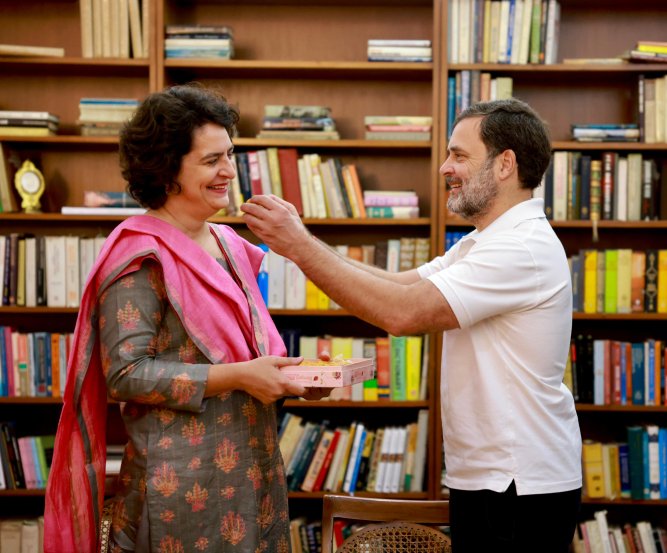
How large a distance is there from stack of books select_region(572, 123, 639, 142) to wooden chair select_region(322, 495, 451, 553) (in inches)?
78.2

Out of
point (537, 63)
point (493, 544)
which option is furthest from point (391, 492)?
point (537, 63)

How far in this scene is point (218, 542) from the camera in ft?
5.21

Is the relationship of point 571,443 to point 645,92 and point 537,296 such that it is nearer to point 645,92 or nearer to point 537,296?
point 537,296

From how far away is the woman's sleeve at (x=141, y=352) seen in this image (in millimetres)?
1535

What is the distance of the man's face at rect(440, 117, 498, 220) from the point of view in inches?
74.5

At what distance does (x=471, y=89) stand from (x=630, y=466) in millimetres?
1673

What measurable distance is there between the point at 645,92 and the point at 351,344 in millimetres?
1577

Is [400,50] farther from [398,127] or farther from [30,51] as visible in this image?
[30,51]

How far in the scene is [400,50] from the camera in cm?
332

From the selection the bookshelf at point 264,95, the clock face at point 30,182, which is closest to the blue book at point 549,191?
the bookshelf at point 264,95

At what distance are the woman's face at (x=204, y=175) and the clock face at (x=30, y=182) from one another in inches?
77.4

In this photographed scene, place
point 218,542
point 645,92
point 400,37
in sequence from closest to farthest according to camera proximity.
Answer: point 218,542
point 645,92
point 400,37

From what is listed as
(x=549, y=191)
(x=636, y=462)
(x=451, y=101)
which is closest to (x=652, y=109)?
(x=549, y=191)

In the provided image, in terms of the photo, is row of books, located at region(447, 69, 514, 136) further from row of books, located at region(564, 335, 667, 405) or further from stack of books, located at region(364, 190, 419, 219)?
row of books, located at region(564, 335, 667, 405)
